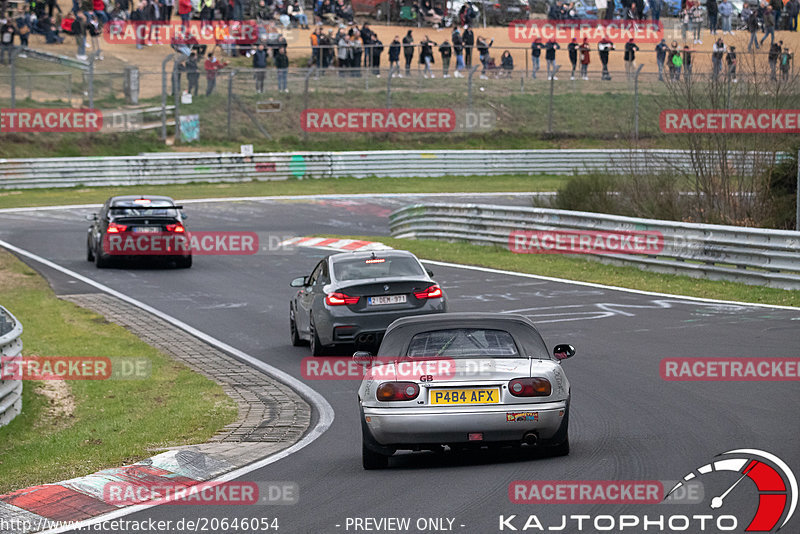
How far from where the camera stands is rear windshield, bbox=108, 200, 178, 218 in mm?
24234

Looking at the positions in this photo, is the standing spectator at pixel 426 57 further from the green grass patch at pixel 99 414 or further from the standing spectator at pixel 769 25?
the green grass patch at pixel 99 414

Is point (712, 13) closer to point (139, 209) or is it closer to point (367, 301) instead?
point (139, 209)

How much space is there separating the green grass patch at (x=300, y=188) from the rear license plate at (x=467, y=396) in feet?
98.9

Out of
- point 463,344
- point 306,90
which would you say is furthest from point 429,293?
point 306,90

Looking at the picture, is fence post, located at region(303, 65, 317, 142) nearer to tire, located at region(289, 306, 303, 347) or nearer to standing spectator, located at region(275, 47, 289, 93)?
standing spectator, located at region(275, 47, 289, 93)

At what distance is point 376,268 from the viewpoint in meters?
15.1

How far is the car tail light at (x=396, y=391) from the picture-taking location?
8.63 m

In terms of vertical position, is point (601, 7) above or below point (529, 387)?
above

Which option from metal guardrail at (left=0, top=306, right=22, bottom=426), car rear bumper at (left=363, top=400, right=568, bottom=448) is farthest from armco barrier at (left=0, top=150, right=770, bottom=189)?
car rear bumper at (left=363, top=400, right=568, bottom=448)

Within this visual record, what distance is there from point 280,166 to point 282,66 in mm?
5602

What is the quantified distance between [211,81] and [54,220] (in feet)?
44.7

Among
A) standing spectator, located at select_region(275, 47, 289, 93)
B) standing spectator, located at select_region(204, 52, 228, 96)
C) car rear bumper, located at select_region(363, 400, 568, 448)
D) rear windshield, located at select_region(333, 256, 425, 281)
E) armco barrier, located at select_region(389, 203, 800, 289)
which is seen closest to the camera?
car rear bumper, located at select_region(363, 400, 568, 448)

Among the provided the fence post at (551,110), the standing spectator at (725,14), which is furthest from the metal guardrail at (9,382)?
the standing spectator at (725,14)

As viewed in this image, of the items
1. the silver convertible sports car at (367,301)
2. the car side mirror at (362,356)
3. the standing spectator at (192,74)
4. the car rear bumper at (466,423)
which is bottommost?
the silver convertible sports car at (367,301)
